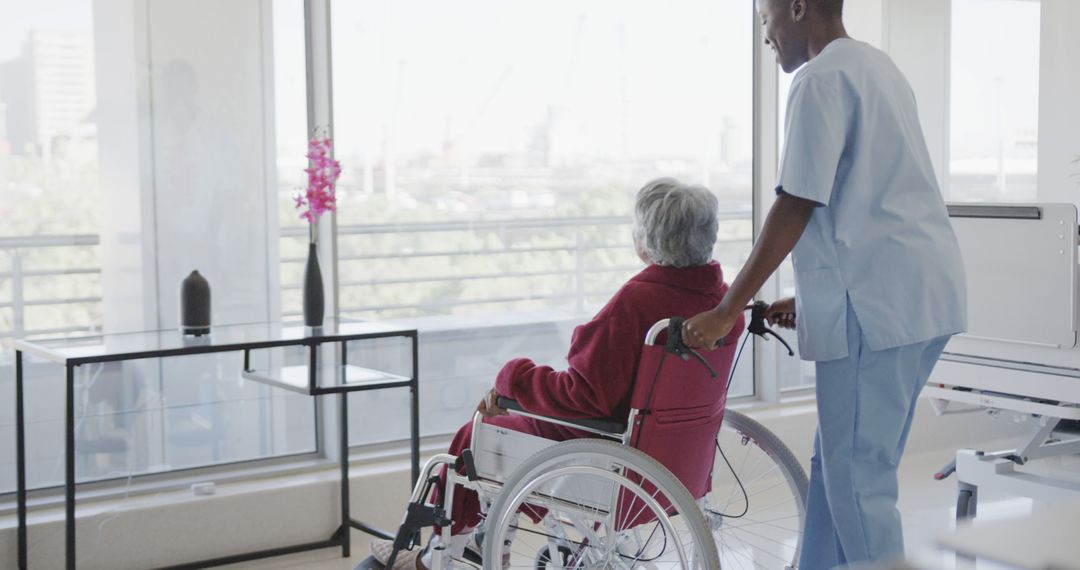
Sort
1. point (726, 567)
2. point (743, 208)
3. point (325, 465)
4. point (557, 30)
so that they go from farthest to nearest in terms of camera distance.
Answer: point (743, 208), point (557, 30), point (325, 465), point (726, 567)

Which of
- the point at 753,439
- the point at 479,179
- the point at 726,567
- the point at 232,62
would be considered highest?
the point at 232,62

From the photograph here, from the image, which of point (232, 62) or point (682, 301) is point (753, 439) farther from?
point (232, 62)

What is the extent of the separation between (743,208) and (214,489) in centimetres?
221

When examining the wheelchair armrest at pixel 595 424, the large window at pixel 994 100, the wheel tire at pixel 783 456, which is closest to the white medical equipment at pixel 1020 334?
the wheel tire at pixel 783 456

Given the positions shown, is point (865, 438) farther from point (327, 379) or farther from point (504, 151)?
point (504, 151)

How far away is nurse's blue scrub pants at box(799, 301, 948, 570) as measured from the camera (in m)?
2.21

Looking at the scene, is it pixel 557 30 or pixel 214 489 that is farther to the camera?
pixel 557 30

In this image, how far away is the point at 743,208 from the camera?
4559 mm

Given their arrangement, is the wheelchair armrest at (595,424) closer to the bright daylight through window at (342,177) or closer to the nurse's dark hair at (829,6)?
the nurse's dark hair at (829,6)

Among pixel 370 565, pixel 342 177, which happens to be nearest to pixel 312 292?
pixel 342 177

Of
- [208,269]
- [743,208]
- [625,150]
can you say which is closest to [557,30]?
[625,150]

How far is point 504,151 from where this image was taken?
155 inches

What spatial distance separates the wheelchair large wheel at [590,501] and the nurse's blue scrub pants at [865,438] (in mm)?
285

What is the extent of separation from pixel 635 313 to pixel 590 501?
1.24 feet
